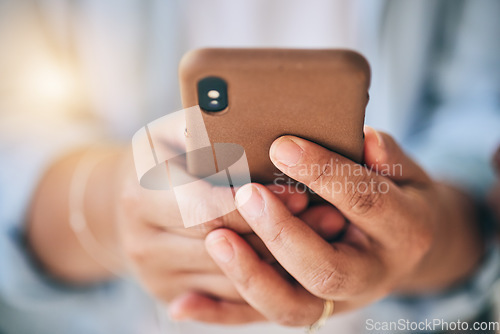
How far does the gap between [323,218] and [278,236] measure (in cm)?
7

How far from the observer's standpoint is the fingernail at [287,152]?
0.97 ft

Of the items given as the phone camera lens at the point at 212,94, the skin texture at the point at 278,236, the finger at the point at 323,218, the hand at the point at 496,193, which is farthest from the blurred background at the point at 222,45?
the phone camera lens at the point at 212,94

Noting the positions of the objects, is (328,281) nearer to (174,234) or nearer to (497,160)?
(174,234)

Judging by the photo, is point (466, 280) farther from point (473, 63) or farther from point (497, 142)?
point (473, 63)

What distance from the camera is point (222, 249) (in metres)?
0.35

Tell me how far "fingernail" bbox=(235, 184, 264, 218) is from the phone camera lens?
0.09 meters

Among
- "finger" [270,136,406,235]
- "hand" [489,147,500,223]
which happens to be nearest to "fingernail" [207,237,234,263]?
"finger" [270,136,406,235]

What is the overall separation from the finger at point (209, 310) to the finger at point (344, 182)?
192 millimetres

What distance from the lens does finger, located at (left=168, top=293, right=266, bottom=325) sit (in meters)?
0.42

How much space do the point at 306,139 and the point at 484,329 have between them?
0.45 m

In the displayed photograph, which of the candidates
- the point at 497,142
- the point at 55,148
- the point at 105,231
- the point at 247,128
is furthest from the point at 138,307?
the point at 497,142

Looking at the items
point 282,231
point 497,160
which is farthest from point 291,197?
point 497,160

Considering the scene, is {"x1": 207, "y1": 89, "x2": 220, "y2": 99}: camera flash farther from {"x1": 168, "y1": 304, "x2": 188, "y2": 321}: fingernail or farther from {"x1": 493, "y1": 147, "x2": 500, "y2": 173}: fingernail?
{"x1": 493, "y1": 147, "x2": 500, "y2": 173}: fingernail

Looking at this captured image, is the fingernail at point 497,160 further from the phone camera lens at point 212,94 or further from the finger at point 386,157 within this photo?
the phone camera lens at point 212,94
